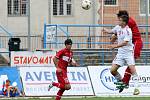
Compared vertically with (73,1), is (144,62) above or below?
below

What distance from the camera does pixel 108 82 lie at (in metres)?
26.6

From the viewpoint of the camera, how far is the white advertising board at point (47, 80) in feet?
84.8

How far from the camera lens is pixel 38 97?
83.1 ft

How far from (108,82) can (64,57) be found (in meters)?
5.23

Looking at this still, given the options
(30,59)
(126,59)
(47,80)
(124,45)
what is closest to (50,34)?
(30,59)

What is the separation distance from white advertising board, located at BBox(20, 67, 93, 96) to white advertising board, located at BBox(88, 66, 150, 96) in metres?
0.29

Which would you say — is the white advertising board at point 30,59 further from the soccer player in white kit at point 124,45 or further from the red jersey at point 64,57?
the soccer player in white kit at point 124,45

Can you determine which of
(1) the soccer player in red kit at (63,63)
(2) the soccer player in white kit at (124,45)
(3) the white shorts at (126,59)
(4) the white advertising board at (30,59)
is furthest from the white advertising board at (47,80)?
(3) the white shorts at (126,59)

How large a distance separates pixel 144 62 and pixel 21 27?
36.5 feet

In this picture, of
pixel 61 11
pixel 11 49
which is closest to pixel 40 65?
pixel 11 49

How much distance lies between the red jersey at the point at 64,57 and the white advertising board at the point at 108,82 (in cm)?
477

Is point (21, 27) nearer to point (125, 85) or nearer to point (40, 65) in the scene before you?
point (40, 65)

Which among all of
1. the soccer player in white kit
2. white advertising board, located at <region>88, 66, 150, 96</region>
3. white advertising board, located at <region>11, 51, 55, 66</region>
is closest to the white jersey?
the soccer player in white kit

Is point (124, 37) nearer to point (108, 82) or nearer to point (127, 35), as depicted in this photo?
point (127, 35)
